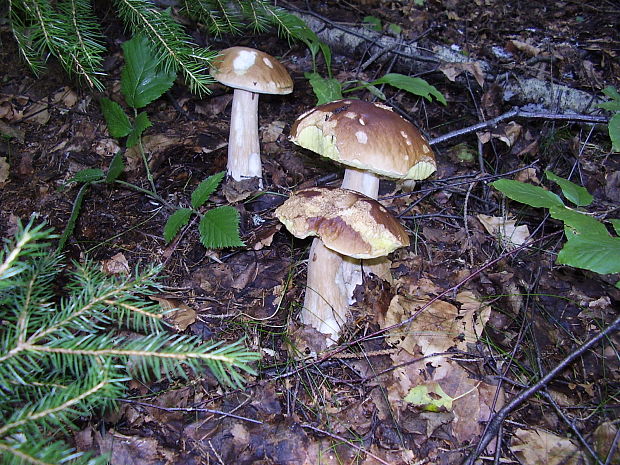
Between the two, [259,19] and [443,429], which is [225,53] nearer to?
[259,19]

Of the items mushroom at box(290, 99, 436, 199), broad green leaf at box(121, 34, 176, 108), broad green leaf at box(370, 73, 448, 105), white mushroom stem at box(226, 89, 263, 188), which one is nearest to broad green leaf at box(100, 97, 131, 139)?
broad green leaf at box(121, 34, 176, 108)

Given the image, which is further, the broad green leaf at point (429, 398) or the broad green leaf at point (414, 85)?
the broad green leaf at point (414, 85)

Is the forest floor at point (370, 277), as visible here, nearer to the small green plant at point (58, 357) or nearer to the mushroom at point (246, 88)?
the mushroom at point (246, 88)

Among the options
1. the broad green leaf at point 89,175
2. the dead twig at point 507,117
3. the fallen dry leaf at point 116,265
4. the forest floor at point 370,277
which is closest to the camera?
the forest floor at point 370,277

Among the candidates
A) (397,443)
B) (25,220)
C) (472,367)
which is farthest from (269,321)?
(25,220)

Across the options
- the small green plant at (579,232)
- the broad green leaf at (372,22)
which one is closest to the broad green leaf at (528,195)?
the small green plant at (579,232)

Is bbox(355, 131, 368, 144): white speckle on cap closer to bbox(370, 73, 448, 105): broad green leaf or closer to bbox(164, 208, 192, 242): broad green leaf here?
bbox(164, 208, 192, 242): broad green leaf
